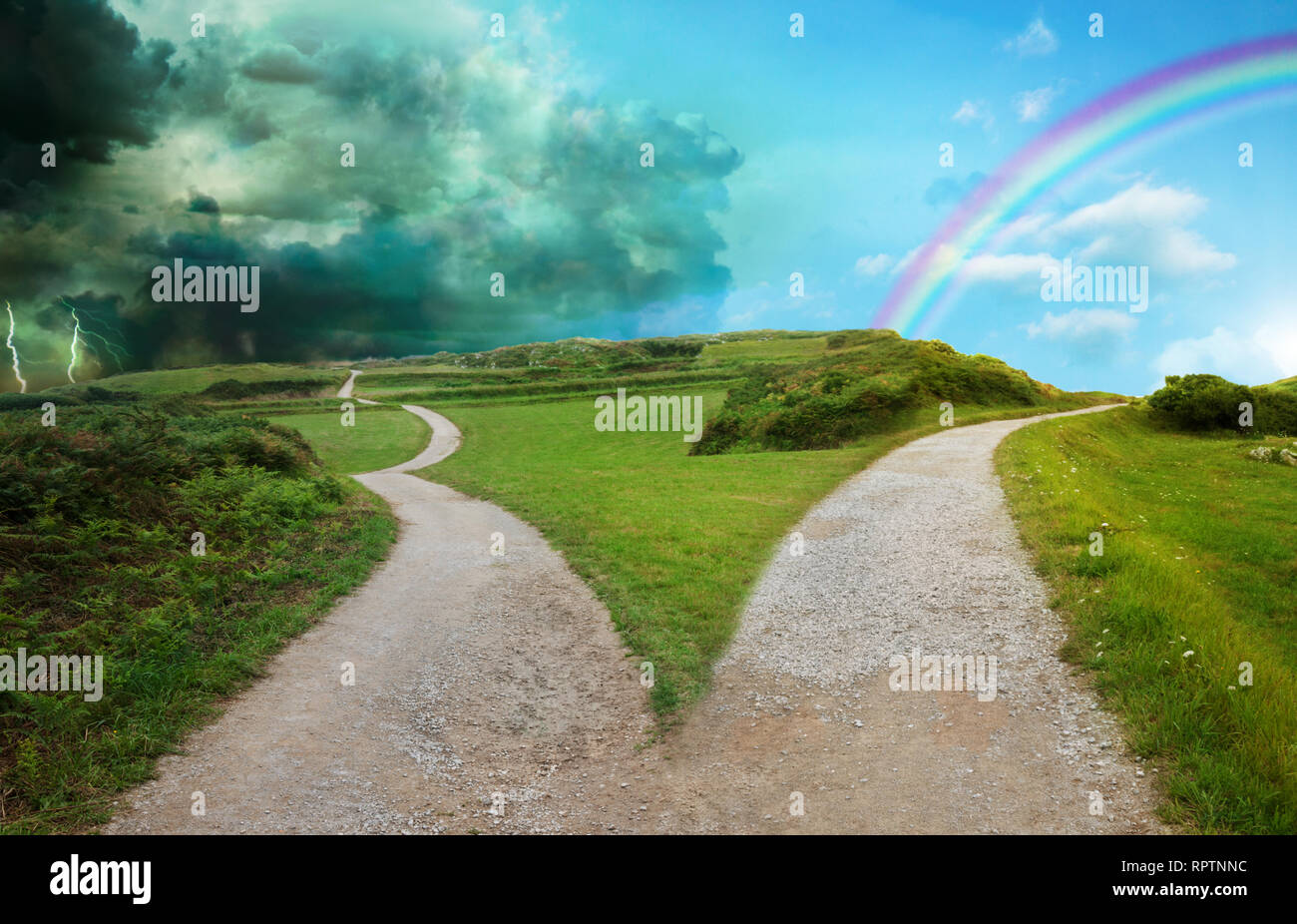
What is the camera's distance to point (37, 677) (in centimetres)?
802

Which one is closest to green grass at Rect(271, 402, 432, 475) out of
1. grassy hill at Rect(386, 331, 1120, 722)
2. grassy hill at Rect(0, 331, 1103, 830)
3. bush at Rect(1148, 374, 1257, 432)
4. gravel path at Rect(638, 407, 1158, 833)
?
grassy hill at Rect(386, 331, 1120, 722)

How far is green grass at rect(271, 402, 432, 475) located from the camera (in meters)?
39.8

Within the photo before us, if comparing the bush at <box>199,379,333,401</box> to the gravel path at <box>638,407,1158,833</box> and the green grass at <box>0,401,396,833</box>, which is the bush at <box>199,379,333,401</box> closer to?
the green grass at <box>0,401,396,833</box>

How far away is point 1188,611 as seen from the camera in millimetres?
9820

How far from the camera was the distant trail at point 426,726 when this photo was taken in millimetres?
6375

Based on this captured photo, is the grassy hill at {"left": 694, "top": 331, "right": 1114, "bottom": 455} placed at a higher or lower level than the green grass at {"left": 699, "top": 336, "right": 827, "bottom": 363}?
lower

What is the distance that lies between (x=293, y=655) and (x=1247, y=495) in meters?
27.8

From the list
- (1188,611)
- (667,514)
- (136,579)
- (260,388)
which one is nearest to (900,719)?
(1188,611)

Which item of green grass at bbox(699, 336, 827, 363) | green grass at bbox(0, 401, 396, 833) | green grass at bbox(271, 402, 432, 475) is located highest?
green grass at bbox(699, 336, 827, 363)

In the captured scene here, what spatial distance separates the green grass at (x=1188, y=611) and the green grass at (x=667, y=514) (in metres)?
5.15

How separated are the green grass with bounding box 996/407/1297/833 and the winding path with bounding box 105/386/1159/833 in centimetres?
45

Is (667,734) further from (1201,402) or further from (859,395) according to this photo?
(1201,402)
